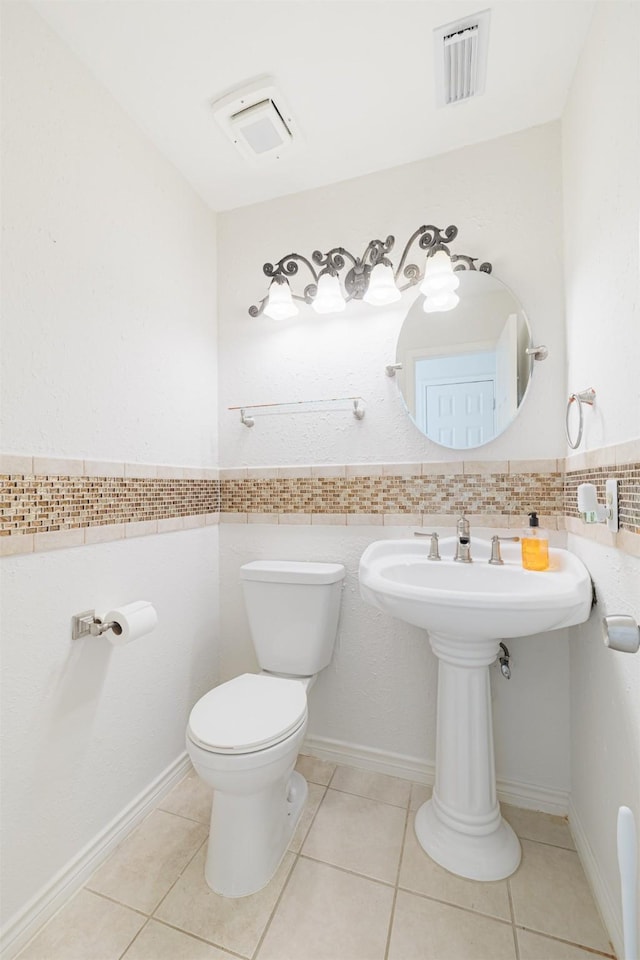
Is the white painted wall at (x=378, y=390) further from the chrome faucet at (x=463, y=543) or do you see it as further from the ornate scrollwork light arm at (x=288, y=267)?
the chrome faucet at (x=463, y=543)

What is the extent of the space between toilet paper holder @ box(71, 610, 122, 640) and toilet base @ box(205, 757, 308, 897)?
1.81 feet

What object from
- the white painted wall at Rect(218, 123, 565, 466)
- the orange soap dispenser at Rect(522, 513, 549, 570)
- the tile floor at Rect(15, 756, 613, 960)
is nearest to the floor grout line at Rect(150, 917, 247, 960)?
the tile floor at Rect(15, 756, 613, 960)

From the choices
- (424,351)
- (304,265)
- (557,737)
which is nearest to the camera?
(557,737)

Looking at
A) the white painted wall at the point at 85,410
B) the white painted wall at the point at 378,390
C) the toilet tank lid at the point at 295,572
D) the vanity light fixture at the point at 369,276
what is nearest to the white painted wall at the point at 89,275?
the white painted wall at the point at 85,410

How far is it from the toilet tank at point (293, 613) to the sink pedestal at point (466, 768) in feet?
1.37

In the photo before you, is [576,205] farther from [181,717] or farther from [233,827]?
[181,717]

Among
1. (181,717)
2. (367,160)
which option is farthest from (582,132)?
(181,717)

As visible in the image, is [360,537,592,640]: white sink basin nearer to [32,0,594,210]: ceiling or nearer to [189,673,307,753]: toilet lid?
[189,673,307,753]: toilet lid

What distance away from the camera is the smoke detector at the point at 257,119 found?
4.29 ft

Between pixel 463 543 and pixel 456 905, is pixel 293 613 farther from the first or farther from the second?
pixel 456 905

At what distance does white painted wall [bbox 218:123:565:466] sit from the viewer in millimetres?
1432

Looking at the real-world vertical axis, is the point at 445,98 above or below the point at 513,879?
above

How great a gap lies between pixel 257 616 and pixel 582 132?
184cm

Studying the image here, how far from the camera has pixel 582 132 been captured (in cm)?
120
